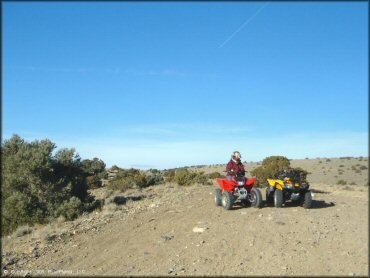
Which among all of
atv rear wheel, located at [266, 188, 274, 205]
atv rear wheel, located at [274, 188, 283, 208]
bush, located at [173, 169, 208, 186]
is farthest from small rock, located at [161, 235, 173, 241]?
bush, located at [173, 169, 208, 186]

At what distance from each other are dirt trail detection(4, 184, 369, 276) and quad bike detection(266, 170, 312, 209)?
1.32ft

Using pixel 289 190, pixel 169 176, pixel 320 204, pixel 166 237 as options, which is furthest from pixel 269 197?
pixel 169 176

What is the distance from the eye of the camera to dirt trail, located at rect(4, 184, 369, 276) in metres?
8.28

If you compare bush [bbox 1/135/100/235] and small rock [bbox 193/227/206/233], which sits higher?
bush [bbox 1/135/100/235]

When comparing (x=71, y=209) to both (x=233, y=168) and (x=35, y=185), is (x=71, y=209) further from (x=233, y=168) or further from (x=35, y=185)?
(x=233, y=168)

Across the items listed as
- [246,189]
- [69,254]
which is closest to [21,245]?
[69,254]

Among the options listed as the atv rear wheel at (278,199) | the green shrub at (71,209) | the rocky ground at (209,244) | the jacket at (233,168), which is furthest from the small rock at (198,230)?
the green shrub at (71,209)

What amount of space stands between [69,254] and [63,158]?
11.6m

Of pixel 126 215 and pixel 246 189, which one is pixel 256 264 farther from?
pixel 126 215

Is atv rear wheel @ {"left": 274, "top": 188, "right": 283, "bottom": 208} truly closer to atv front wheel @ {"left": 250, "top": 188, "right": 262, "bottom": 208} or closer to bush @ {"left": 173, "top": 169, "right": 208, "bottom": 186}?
atv front wheel @ {"left": 250, "top": 188, "right": 262, "bottom": 208}

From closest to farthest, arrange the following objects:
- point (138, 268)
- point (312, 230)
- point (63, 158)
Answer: point (138, 268) < point (312, 230) < point (63, 158)

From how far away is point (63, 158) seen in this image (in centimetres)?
2286

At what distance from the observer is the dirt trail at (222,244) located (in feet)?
27.2

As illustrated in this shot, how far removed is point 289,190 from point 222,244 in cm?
449
